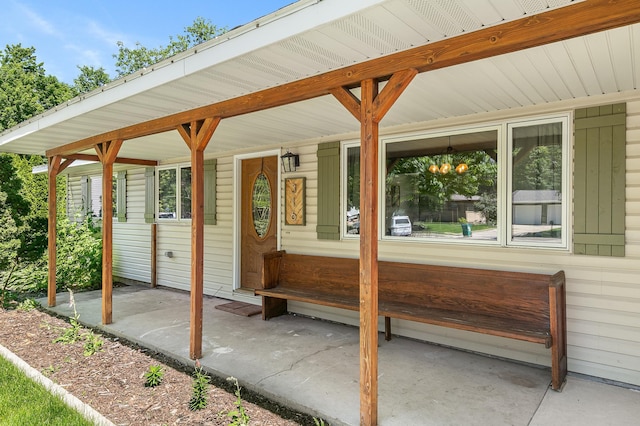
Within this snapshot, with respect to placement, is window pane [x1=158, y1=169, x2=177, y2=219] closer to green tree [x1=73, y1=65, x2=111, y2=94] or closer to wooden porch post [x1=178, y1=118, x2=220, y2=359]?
wooden porch post [x1=178, y1=118, x2=220, y2=359]

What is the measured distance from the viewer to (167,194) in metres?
7.14

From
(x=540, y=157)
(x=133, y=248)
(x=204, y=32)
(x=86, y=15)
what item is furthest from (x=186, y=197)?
(x=86, y=15)

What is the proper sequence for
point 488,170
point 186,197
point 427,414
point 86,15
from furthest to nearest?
point 86,15
point 186,197
point 488,170
point 427,414

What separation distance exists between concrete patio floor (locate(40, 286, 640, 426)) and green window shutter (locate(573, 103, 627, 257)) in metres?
1.11

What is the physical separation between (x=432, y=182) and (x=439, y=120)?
61 centimetres

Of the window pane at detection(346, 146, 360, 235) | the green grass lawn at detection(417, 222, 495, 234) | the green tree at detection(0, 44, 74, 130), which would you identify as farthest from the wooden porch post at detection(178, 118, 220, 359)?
the green tree at detection(0, 44, 74, 130)

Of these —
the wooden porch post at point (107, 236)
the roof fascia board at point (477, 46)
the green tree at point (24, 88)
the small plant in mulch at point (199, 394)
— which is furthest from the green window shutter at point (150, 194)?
the green tree at point (24, 88)

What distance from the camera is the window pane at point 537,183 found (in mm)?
3371

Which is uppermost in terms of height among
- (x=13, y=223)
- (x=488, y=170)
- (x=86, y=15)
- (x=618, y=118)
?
(x=86, y=15)

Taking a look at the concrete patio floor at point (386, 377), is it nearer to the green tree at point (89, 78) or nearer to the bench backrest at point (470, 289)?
the bench backrest at point (470, 289)

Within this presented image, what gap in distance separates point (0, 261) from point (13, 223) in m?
0.55

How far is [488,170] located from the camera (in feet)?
12.3

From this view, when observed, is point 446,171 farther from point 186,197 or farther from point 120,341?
point 186,197

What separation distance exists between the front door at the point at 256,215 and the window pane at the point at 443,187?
190 centimetres
